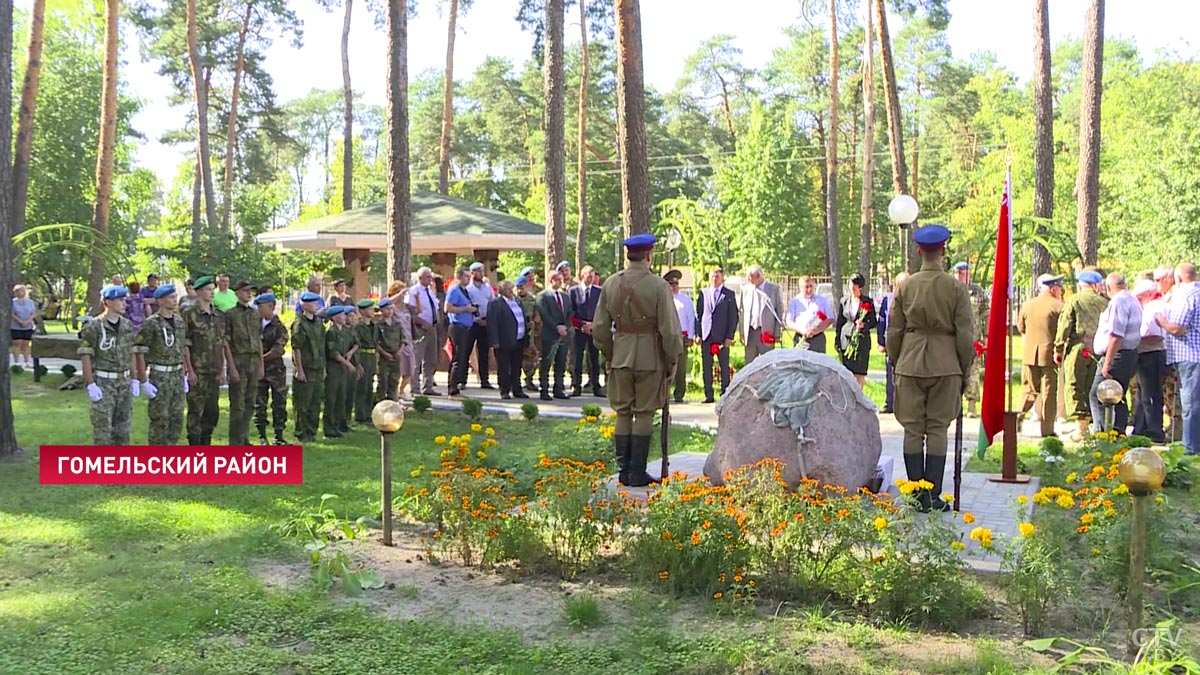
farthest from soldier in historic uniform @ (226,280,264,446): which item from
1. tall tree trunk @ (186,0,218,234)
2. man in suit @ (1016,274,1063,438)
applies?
tall tree trunk @ (186,0,218,234)

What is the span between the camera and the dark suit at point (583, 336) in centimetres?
1594

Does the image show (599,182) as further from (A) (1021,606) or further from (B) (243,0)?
(A) (1021,606)

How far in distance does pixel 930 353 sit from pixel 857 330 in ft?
21.6

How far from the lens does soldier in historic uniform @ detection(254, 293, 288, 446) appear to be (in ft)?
36.4

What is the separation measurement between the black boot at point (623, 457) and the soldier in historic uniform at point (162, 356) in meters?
4.54

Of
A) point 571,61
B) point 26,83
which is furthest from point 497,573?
point 571,61

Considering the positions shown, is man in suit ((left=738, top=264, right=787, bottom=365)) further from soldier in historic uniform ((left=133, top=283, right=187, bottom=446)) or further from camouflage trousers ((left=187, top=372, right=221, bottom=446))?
soldier in historic uniform ((left=133, top=283, right=187, bottom=446))

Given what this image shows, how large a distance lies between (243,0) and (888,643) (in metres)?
37.2

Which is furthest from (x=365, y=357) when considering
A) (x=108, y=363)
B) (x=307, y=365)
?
(x=108, y=363)

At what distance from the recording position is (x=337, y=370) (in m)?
11.8

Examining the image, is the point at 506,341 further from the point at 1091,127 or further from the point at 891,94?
the point at 891,94

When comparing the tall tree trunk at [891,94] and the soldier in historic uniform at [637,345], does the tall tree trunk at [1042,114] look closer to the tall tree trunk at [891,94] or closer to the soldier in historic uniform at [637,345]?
the tall tree trunk at [891,94]

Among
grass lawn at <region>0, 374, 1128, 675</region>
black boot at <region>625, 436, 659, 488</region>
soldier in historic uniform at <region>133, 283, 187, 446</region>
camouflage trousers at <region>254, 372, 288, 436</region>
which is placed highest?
soldier in historic uniform at <region>133, 283, 187, 446</region>

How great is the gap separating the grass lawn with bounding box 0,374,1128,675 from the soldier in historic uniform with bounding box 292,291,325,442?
3582 mm
